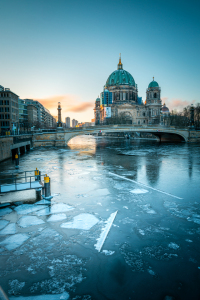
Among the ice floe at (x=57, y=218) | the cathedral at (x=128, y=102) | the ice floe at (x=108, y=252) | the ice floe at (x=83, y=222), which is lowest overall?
the ice floe at (x=108, y=252)

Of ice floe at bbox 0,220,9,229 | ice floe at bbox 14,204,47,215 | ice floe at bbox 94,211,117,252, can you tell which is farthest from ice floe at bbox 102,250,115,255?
ice floe at bbox 14,204,47,215

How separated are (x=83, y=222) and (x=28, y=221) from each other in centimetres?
221

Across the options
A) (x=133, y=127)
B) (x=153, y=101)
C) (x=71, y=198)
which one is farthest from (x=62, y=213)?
(x=153, y=101)

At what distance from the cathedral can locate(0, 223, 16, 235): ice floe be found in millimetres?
112223

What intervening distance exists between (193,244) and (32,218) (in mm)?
6106

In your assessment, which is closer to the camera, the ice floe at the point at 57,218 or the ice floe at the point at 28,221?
the ice floe at the point at 28,221

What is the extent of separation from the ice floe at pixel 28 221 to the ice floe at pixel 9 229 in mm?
261

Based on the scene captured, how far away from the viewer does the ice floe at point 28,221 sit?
320 inches

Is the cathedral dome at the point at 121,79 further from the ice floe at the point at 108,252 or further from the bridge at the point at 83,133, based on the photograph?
the ice floe at the point at 108,252

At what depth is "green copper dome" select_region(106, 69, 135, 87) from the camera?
13588 cm

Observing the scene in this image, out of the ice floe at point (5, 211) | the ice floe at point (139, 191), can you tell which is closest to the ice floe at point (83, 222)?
the ice floe at point (5, 211)

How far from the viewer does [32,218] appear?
8.64m

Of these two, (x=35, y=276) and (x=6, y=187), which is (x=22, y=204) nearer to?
(x=6, y=187)

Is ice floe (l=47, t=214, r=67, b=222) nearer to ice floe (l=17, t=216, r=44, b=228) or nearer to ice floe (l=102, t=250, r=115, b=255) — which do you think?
ice floe (l=17, t=216, r=44, b=228)
